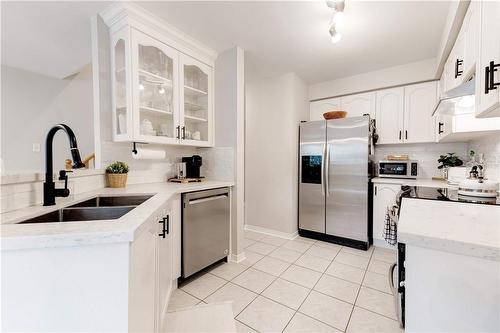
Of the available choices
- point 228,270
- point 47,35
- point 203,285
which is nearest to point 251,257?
point 228,270

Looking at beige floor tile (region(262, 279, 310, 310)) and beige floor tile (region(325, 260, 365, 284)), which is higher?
beige floor tile (region(325, 260, 365, 284))

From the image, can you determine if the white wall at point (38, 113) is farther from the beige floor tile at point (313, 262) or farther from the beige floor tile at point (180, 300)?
the beige floor tile at point (313, 262)

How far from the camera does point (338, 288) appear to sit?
6.11ft

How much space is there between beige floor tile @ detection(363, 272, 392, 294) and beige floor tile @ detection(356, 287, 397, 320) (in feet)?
0.23

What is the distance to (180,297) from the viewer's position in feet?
5.68

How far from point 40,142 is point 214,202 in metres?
3.13

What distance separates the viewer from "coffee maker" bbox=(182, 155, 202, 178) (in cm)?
242

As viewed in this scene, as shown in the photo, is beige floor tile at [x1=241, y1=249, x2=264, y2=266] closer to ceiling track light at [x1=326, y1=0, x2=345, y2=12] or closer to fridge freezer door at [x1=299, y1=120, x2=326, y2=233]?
fridge freezer door at [x1=299, y1=120, x2=326, y2=233]

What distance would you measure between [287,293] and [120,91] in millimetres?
2340

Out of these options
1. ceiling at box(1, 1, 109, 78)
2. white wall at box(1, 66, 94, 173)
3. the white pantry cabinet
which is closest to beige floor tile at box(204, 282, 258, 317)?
the white pantry cabinet

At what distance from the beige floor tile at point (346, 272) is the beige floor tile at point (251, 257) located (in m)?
0.76

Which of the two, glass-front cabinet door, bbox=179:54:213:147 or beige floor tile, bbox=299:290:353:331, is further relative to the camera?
glass-front cabinet door, bbox=179:54:213:147

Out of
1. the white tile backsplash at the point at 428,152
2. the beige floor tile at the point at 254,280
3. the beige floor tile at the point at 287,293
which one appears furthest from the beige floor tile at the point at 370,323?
the white tile backsplash at the point at 428,152

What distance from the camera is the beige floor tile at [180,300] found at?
1.63 metres
